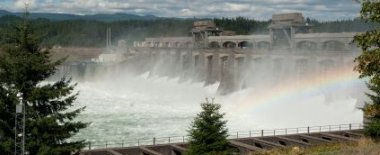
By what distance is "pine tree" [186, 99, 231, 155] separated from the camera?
22.7m

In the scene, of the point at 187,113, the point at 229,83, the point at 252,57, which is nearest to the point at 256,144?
the point at 187,113

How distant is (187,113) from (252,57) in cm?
1787

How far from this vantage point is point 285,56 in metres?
63.2

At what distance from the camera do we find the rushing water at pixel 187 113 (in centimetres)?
4441

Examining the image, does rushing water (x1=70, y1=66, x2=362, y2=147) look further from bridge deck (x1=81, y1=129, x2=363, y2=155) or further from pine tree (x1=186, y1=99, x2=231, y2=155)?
pine tree (x1=186, y1=99, x2=231, y2=155)

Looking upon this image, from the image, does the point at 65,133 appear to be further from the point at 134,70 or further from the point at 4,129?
the point at 134,70

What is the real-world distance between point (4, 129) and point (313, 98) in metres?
38.5

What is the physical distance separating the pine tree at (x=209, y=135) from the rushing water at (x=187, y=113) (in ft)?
56.4

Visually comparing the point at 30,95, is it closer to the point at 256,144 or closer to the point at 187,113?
the point at 256,144

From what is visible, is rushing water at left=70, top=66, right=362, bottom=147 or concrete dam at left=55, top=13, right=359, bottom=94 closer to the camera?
rushing water at left=70, top=66, right=362, bottom=147

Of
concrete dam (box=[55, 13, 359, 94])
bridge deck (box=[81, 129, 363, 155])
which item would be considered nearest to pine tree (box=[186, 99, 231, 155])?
bridge deck (box=[81, 129, 363, 155])

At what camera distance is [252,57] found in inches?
2758

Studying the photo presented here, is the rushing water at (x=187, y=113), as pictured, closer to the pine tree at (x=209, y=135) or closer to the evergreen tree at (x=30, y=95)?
the pine tree at (x=209, y=135)

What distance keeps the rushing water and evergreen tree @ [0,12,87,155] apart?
65.4ft
